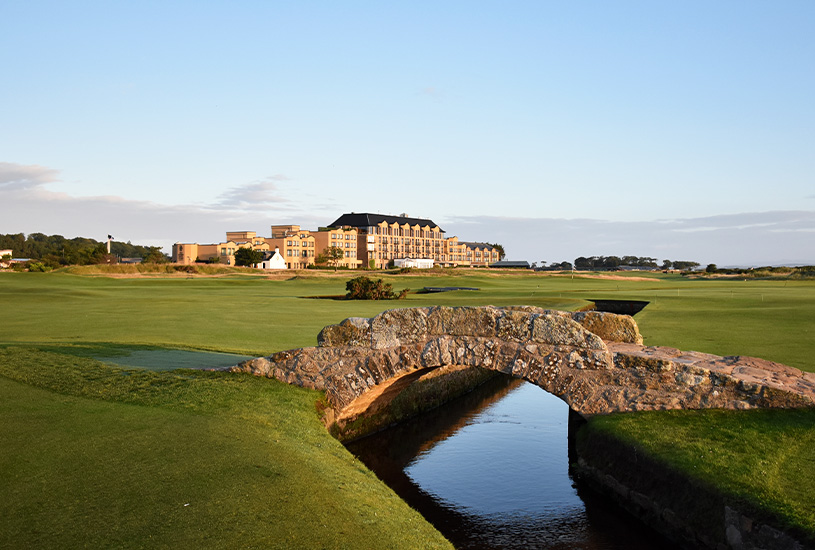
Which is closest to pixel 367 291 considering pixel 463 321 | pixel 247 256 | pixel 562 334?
pixel 463 321

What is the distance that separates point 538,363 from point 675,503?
143 inches

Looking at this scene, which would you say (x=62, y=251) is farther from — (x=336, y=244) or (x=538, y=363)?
(x=538, y=363)

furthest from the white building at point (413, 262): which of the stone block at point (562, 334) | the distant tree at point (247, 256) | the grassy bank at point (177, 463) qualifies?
the stone block at point (562, 334)

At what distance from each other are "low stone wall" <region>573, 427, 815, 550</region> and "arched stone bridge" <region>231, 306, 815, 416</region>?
1172 millimetres

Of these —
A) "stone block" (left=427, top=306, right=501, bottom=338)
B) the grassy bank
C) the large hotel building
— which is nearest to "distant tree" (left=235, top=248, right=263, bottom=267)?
the large hotel building

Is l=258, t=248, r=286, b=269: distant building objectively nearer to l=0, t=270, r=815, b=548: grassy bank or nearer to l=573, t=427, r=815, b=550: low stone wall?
l=0, t=270, r=815, b=548: grassy bank

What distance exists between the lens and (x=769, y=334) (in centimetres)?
2391

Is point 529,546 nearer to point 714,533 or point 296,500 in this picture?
point 714,533

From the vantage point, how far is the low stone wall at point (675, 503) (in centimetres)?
812

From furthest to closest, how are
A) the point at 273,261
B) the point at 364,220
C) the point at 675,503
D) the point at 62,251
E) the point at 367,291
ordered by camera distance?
the point at 364,220 → the point at 273,261 → the point at 62,251 → the point at 367,291 → the point at 675,503

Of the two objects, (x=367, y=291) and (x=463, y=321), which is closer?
(x=463, y=321)

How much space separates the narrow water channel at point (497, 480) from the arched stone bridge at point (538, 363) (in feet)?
6.10

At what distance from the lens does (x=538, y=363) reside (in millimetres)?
12648

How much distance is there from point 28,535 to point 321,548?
9.46 feet
